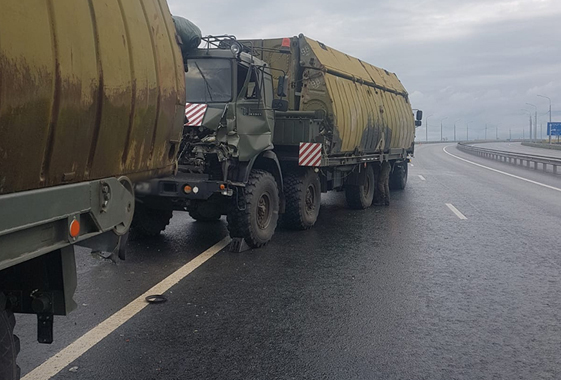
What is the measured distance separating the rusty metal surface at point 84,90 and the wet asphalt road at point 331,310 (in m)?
1.46

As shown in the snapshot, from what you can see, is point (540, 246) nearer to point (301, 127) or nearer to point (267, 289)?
point (301, 127)

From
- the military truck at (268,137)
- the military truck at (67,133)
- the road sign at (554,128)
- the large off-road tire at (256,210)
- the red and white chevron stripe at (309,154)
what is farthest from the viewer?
the road sign at (554,128)

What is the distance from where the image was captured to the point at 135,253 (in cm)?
750

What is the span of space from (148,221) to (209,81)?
2348 mm

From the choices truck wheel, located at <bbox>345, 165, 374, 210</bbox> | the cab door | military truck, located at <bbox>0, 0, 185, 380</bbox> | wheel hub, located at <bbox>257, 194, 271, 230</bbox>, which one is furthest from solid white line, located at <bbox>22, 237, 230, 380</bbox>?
truck wheel, located at <bbox>345, 165, 374, 210</bbox>

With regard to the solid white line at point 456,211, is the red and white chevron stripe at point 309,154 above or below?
above

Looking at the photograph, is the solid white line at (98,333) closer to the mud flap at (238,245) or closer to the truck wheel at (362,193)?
the mud flap at (238,245)

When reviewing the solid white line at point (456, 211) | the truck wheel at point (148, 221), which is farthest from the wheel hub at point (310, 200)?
the solid white line at point (456, 211)

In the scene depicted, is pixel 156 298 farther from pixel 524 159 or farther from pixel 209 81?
pixel 524 159

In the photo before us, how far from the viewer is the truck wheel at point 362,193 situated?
1263 centimetres

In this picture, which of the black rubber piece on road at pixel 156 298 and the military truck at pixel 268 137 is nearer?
the black rubber piece on road at pixel 156 298

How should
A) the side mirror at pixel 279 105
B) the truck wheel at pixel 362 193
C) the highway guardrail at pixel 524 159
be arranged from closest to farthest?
1. the side mirror at pixel 279 105
2. the truck wheel at pixel 362 193
3. the highway guardrail at pixel 524 159

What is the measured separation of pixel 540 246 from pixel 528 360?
4.86m

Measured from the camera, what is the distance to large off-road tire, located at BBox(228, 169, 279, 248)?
24.7 feet
